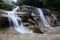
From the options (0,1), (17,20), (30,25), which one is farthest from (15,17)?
(0,1)

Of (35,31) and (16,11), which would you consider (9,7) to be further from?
(35,31)

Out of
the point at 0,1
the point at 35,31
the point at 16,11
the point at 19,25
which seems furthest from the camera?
the point at 0,1

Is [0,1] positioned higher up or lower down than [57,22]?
higher up

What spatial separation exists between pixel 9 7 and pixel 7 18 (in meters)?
3.71

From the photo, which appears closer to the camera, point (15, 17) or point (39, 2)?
A: point (15, 17)

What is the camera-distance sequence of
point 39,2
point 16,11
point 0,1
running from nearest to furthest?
1. point 16,11
2. point 0,1
3. point 39,2

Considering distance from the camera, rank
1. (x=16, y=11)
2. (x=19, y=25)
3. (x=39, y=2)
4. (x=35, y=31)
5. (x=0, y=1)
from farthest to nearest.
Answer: (x=39, y=2), (x=0, y=1), (x=16, y=11), (x=19, y=25), (x=35, y=31)

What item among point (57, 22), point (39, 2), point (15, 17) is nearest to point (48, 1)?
point (39, 2)

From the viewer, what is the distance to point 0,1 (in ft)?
63.3

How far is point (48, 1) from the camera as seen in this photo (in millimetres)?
23156

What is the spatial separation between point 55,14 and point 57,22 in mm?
1105

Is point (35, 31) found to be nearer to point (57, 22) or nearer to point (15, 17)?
point (15, 17)

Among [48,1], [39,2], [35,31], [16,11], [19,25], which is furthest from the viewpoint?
[48,1]

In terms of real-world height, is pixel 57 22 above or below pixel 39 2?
below
